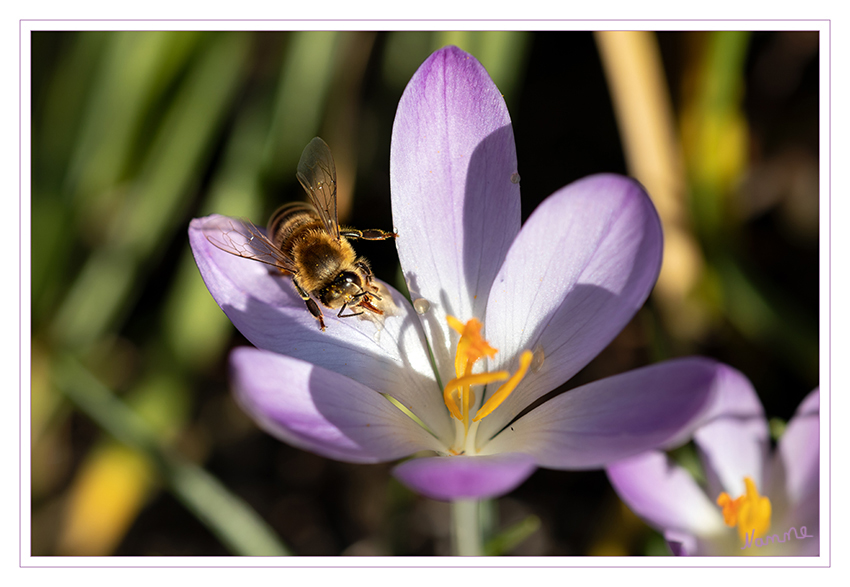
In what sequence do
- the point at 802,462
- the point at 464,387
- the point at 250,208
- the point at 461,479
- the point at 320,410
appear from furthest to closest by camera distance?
the point at 250,208
the point at 802,462
the point at 464,387
the point at 320,410
the point at 461,479

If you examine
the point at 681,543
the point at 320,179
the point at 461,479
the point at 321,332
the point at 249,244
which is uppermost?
the point at 320,179

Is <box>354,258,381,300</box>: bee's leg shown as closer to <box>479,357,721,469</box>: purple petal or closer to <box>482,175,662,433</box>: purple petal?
<box>482,175,662,433</box>: purple petal

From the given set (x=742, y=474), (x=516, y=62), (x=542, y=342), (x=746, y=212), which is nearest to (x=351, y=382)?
(x=542, y=342)

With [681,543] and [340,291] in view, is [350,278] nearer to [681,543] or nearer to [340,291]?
[340,291]

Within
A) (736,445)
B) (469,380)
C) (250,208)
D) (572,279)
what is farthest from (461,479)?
(250,208)

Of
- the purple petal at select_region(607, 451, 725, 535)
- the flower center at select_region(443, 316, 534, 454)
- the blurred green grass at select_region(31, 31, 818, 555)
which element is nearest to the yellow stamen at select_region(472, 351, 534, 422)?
the flower center at select_region(443, 316, 534, 454)

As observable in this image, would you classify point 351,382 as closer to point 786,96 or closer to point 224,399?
point 224,399
